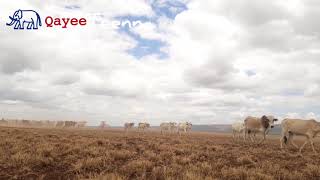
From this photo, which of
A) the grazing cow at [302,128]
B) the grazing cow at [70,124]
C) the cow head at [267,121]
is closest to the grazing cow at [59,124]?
the grazing cow at [70,124]

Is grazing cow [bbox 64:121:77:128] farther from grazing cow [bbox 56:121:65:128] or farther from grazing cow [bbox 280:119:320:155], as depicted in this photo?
grazing cow [bbox 280:119:320:155]

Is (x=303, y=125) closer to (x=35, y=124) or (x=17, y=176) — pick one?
(x=17, y=176)

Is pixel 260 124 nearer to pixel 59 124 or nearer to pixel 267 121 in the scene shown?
pixel 267 121

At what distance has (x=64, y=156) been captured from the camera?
14.5 metres

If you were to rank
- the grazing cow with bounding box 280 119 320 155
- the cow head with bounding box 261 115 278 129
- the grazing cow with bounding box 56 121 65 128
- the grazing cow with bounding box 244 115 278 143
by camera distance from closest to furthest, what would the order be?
1. the grazing cow with bounding box 280 119 320 155
2. the cow head with bounding box 261 115 278 129
3. the grazing cow with bounding box 244 115 278 143
4. the grazing cow with bounding box 56 121 65 128

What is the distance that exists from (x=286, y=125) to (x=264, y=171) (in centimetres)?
1061

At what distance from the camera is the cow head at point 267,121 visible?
93.3 feet

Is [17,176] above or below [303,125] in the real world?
below

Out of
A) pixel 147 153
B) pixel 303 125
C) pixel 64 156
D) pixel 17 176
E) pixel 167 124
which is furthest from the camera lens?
pixel 167 124

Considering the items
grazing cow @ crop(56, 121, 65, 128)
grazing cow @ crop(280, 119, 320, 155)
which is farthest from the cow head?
grazing cow @ crop(56, 121, 65, 128)

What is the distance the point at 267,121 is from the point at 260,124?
0.93 metres

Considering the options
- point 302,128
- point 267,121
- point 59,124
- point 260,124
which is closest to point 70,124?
point 59,124

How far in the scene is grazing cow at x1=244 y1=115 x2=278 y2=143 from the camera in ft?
94.0

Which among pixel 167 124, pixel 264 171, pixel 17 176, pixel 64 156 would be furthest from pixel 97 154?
pixel 167 124
